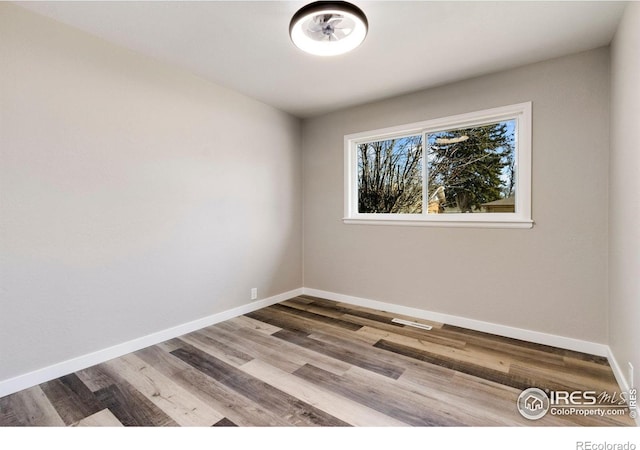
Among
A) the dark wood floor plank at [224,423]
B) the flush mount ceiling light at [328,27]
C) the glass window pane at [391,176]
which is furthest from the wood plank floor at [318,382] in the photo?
the flush mount ceiling light at [328,27]

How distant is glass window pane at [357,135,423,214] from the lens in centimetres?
339

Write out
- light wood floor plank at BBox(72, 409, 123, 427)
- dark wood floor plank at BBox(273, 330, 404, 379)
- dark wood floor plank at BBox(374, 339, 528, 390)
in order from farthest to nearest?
dark wood floor plank at BBox(273, 330, 404, 379), dark wood floor plank at BBox(374, 339, 528, 390), light wood floor plank at BBox(72, 409, 123, 427)

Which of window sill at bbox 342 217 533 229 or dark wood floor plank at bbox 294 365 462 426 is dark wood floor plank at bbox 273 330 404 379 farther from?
window sill at bbox 342 217 533 229

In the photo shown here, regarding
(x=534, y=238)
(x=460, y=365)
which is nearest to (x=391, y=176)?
(x=534, y=238)

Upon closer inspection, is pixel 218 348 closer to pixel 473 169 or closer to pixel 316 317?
pixel 316 317

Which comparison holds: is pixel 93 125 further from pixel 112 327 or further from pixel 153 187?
pixel 112 327

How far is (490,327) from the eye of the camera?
283 centimetres

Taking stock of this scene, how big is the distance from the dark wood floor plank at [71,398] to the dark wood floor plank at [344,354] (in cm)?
138

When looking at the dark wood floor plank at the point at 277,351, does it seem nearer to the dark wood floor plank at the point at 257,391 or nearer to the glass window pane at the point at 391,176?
the dark wood floor plank at the point at 257,391

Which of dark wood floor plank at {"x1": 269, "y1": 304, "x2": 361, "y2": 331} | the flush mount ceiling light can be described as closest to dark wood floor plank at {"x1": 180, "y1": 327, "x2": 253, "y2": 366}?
dark wood floor plank at {"x1": 269, "y1": 304, "x2": 361, "y2": 331}

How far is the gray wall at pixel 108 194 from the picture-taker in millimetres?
1919

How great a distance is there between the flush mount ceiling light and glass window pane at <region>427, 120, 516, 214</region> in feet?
5.38

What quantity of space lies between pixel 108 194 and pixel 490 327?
346 cm
